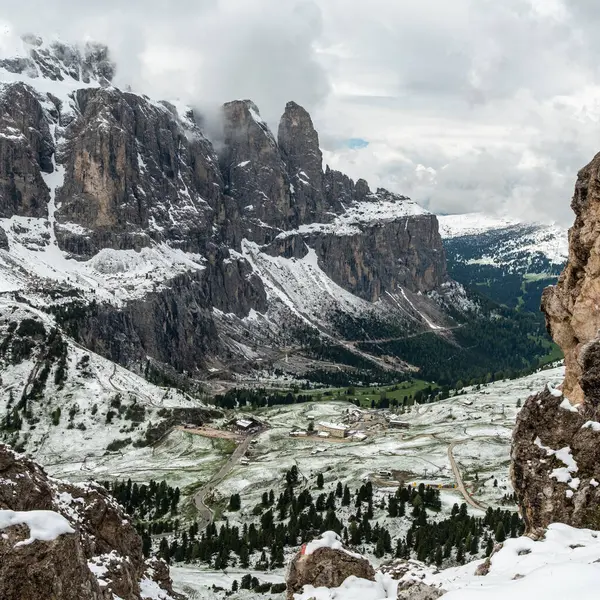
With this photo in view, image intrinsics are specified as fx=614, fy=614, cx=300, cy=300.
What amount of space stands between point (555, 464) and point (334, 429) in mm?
165811

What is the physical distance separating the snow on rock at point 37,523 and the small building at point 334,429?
17051 centimetres

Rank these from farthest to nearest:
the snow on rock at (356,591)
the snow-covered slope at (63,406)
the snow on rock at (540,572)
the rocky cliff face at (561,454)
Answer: the snow-covered slope at (63,406) → the snow on rock at (356,591) → the rocky cliff face at (561,454) → the snow on rock at (540,572)

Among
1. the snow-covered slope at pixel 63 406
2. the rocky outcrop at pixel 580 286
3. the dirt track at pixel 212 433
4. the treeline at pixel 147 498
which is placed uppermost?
the rocky outcrop at pixel 580 286

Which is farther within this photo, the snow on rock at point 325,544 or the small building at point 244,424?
the small building at point 244,424

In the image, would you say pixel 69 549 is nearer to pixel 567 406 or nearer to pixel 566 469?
pixel 566 469

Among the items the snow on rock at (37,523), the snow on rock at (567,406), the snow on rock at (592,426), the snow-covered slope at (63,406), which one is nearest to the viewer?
the snow on rock at (37,523)

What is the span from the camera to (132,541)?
46.1 metres

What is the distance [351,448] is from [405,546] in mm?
78163

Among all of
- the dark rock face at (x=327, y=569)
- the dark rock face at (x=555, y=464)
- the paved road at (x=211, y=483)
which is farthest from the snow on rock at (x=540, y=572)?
the paved road at (x=211, y=483)

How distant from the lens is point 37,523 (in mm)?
22734

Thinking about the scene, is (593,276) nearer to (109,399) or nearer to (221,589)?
(221,589)

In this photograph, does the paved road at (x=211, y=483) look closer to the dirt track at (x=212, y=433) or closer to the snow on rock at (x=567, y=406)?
the dirt track at (x=212, y=433)

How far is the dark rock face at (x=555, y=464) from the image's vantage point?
27.6 m

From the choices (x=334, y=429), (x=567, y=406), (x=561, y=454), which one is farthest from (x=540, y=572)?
(x=334, y=429)
